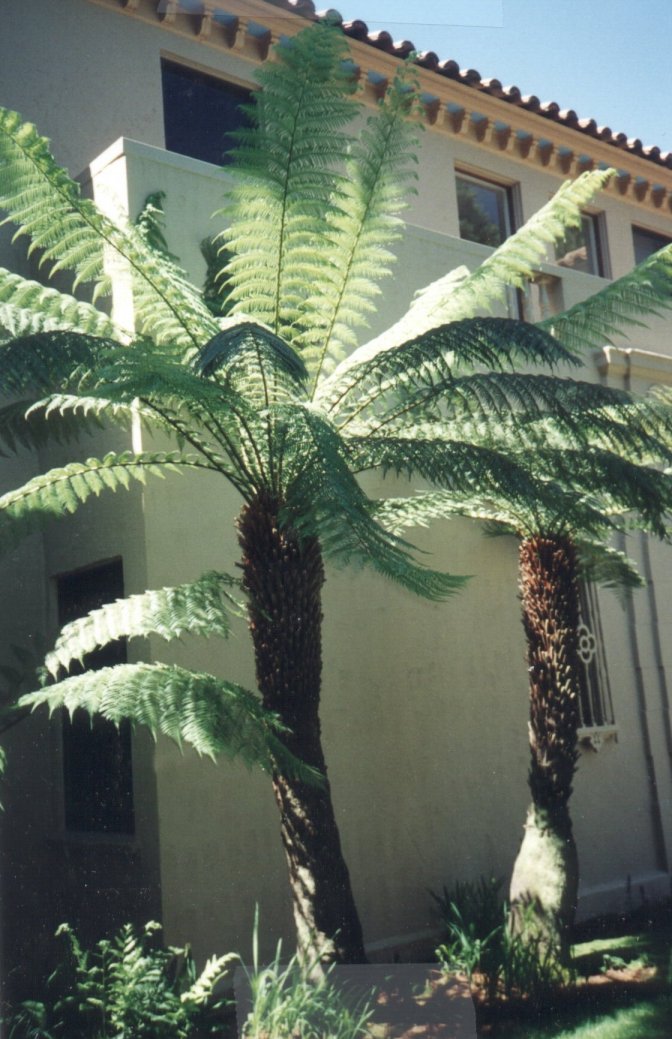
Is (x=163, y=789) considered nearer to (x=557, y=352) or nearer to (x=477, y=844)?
(x=477, y=844)

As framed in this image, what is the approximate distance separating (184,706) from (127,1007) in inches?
59.0

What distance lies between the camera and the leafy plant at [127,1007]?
502cm

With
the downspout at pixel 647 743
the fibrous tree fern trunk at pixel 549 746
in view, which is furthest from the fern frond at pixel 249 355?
the downspout at pixel 647 743

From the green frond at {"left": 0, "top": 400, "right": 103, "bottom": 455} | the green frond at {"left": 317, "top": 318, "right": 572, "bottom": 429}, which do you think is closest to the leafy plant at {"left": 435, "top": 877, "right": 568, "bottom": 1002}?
the green frond at {"left": 317, "top": 318, "right": 572, "bottom": 429}

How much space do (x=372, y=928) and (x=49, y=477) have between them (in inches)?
151

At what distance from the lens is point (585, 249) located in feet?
42.1

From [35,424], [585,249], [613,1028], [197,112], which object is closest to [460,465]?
[35,424]

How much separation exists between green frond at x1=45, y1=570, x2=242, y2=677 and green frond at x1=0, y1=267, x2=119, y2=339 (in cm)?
153

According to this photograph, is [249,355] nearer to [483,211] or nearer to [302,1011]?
[302,1011]

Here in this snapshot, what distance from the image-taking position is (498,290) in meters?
6.44

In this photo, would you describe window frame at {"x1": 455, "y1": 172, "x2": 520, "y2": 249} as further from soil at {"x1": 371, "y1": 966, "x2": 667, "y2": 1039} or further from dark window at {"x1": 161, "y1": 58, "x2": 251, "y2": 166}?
soil at {"x1": 371, "y1": 966, "x2": 667, "y2": 1039}

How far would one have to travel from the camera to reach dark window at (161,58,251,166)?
9.48 m

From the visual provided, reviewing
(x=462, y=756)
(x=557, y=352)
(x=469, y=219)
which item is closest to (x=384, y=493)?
(x=462, y=756)

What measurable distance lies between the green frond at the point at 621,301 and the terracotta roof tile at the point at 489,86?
154 inches
